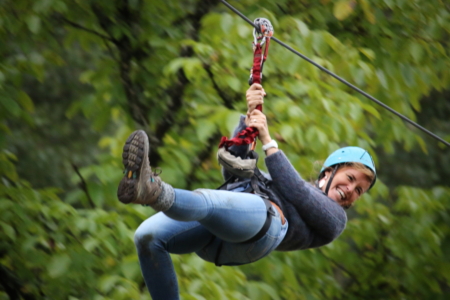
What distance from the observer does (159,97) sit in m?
4.39

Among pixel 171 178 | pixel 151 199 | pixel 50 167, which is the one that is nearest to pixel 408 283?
pixel 171 178

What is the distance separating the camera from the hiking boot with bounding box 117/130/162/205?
214 cm

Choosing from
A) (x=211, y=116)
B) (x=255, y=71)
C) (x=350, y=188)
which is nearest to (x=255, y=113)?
(x=255, y=71)

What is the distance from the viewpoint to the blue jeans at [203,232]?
2.26 meters

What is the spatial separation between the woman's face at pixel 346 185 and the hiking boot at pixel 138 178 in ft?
2.88

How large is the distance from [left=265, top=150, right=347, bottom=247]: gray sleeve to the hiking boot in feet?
Result: 1.75

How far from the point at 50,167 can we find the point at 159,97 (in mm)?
3100

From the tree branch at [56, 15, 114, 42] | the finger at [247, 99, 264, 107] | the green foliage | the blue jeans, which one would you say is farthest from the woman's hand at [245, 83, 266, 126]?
the tree branch at [56, 15, 114, 42]

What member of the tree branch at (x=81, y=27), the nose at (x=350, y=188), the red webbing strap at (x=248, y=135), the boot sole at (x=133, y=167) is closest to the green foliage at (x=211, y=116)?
the tree branch at (x=81, y=27)

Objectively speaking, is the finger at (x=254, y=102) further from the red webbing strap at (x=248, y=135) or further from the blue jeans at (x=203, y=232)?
the blue jeans at (x=203, y=232)

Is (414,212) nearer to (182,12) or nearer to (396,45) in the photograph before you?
(396,45)

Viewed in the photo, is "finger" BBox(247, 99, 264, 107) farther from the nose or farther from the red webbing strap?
the nose

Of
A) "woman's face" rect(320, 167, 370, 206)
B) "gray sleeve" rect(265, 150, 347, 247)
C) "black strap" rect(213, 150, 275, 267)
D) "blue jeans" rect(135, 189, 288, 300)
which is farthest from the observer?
"woman's face" rect(320, 167, 370, 206)

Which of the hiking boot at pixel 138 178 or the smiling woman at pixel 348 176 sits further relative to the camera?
the smiling woman at pixel 348 176
